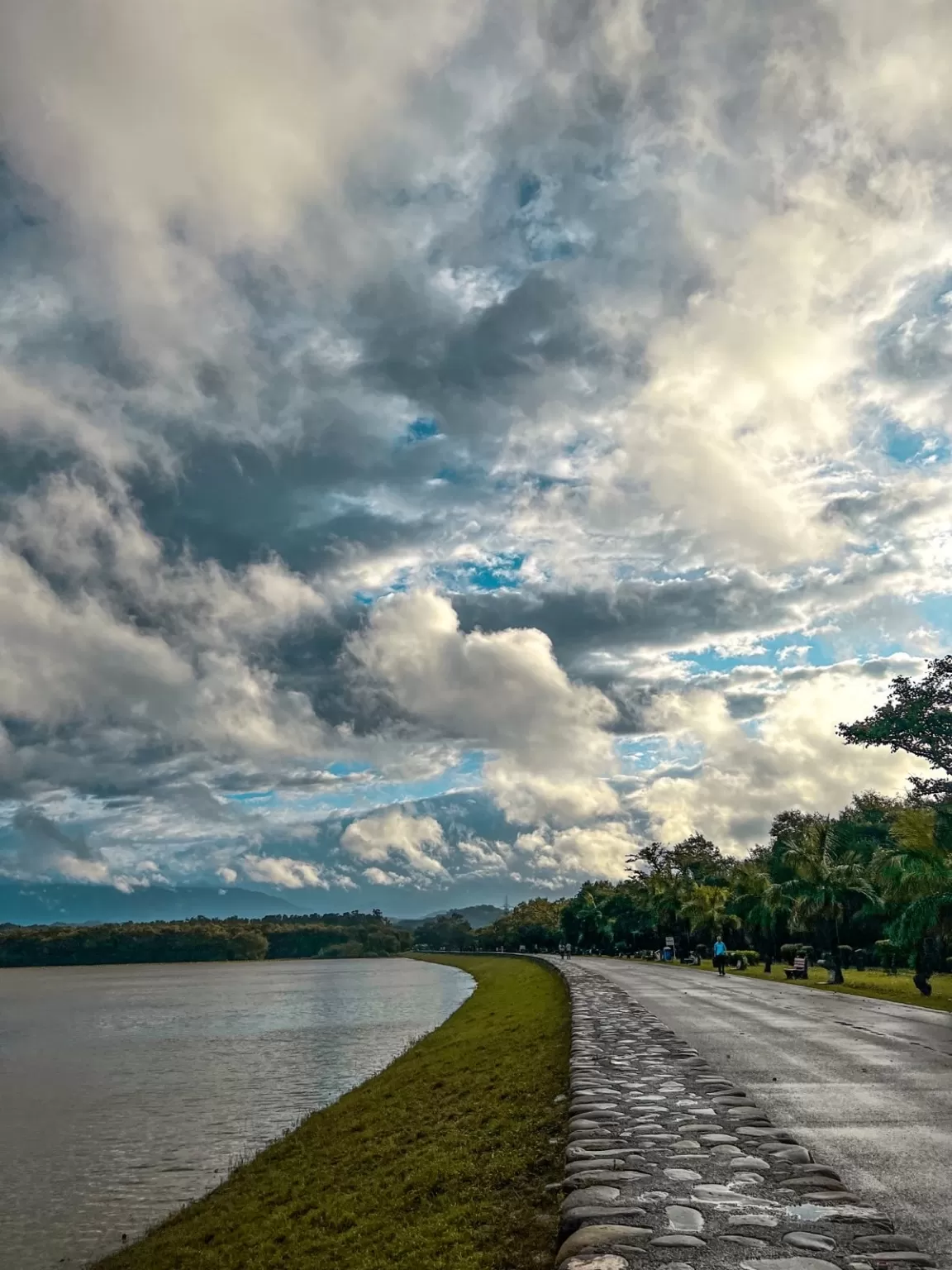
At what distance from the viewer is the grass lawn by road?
121ft

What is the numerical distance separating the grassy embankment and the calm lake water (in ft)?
5.76

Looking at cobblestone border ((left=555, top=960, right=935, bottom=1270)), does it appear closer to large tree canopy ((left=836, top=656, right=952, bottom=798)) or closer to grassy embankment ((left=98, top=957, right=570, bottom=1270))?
grassy embankment ((left=98, top=957, right=570, bottom=1270))

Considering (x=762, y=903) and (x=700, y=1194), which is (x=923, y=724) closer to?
(x=762, y=903)

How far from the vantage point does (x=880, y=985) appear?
48156 mm

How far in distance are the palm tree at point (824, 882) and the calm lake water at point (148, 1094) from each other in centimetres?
2208

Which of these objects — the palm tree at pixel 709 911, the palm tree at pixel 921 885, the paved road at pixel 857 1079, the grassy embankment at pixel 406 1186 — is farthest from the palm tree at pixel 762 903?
the grassy embankment at pixel 406 1186

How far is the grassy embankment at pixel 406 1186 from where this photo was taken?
11031 millimetres

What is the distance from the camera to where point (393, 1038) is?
48.2 metres

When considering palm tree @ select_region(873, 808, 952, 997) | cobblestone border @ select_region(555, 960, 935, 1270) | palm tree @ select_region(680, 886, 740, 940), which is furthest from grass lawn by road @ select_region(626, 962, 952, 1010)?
cobblestone border @ select_region(555, 960, 935, 1270)

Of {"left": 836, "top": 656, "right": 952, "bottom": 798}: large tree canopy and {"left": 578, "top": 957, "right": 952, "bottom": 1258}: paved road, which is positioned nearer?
{"left": 578, "top": 957, "right": 952, "bottom": 1258}: paved road

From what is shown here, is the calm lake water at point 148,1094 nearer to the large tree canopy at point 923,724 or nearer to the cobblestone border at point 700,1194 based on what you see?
the cobblestone border at point 700,1194

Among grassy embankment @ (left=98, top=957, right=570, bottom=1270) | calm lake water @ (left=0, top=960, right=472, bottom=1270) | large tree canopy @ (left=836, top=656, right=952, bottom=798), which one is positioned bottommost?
calm lake water @ (left=0, top=960, right=472, bottom=1270)

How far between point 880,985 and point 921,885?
11.4m

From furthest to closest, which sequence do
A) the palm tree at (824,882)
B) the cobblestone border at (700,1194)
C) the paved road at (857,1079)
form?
the palm tree at (824,882), the paved road at (857,1079), the cobblestone border at (700,1194)
